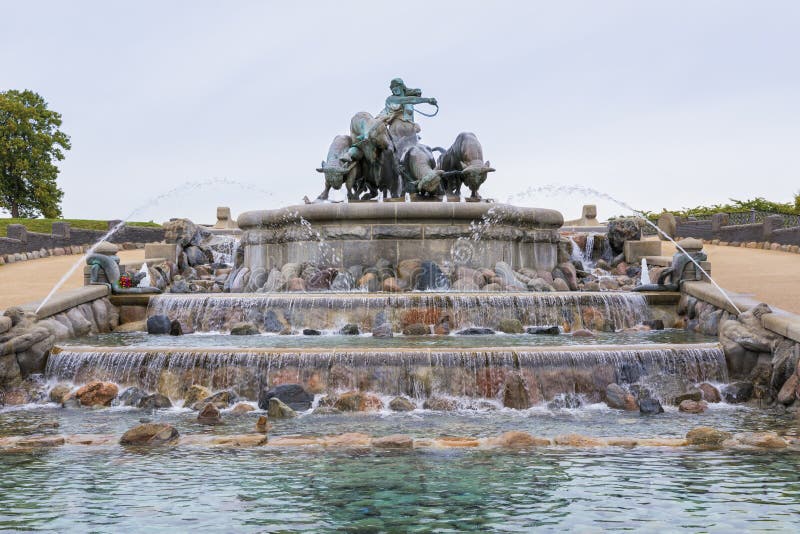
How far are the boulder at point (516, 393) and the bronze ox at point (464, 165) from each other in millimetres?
10463

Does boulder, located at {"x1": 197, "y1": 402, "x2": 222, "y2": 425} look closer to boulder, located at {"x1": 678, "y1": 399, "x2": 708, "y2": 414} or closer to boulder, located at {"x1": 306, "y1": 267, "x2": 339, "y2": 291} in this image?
boulder, located at {"x1": 678, "y1": 399, "x2": 708, "y2": 414}

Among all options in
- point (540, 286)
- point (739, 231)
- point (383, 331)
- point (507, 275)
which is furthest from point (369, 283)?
point (739, 231)

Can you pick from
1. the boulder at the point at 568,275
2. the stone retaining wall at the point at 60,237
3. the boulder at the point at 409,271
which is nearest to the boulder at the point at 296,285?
the boulder at the point at 409,271

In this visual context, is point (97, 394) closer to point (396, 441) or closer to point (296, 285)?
point (396, 441)

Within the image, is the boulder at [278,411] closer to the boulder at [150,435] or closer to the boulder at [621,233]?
the boulder at [150,435]

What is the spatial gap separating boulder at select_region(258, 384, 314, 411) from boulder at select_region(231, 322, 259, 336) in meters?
4.47

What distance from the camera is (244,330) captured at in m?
14.4

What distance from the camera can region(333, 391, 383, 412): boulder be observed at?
9648 mm

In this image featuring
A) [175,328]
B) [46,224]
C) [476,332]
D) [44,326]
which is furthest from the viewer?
[46,224]

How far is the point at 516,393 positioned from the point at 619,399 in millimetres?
1120

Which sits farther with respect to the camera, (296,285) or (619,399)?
(296,285)

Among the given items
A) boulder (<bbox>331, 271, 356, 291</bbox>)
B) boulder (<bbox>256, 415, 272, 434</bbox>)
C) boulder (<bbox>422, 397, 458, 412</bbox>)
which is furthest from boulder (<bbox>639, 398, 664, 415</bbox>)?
boulder (<bbox>331, 271, 356, 291</bbox>)

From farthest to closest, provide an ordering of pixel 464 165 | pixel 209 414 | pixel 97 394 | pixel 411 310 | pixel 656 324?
pixel 464 165 < pixel 656 324 < pixel 411 310 < pixel 97 394 < pixel 209 414

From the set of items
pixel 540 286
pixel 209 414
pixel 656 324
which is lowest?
pixel 209 414
